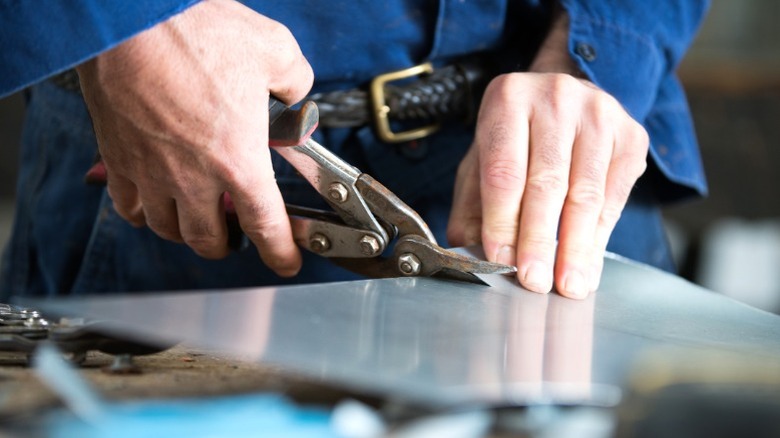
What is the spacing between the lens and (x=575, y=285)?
771mm

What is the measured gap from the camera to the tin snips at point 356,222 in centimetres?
76

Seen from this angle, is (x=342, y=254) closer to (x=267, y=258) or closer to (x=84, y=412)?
(x=267, y=258)

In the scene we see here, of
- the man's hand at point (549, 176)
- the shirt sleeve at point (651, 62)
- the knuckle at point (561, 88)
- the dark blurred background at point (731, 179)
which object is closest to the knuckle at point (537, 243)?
the man's hand at point (549, 176)

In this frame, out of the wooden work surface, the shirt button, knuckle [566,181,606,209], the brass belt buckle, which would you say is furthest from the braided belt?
the wooden work surface

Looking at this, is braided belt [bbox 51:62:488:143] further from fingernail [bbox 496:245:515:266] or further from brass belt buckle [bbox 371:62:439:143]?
fingernail [bbox 496:245:515:266]

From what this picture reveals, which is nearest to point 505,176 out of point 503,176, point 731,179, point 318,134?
point 503,176

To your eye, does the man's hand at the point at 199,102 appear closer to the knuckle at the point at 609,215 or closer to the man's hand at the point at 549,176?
the man's hand at the point at 549,176

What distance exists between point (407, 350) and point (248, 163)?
26 centimetres

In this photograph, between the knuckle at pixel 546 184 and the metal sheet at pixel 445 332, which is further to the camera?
the knuckle at pixel 546 184

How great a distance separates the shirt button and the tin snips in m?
0.29

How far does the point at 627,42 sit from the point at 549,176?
0.87 ft

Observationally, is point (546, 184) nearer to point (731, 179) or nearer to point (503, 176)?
point (503, 176)

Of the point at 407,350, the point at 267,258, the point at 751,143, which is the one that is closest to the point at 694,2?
the point at 267,258

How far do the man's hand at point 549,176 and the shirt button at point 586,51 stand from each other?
0.27ft
